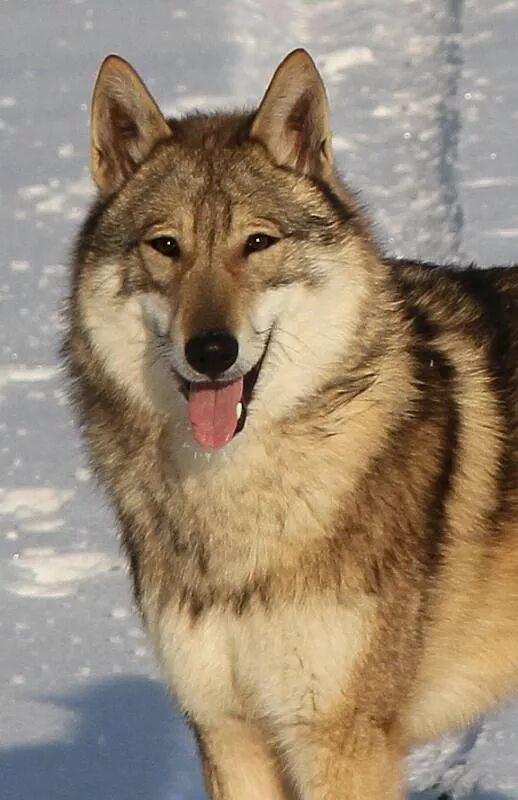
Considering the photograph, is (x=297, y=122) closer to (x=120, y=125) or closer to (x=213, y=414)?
(x=120, y=125)

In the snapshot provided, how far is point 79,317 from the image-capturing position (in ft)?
12.6

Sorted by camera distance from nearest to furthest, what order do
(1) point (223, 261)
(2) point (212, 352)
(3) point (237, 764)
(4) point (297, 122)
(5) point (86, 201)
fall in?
(2) point (212, 352), (1) point (223, 261), (4) point (297, 122), (3) point (237, 764), (5) point (86, 201)

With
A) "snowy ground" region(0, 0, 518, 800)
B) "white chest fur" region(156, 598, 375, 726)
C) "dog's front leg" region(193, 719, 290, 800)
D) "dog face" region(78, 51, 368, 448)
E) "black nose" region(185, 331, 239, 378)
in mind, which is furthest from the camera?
"snowy ground" region(0, 0, 518, 800)

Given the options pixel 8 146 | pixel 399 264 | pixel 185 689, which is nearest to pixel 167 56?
pixel 8 146

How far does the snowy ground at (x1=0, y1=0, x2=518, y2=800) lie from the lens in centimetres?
514

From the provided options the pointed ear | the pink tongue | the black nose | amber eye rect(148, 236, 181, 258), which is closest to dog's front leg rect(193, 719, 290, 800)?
the pink tongue

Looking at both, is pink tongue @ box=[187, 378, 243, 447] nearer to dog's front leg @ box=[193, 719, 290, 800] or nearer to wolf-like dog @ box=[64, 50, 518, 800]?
wolf-like dog @ box=[64, 50, 518, 800]

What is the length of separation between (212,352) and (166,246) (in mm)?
318

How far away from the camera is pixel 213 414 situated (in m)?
3.65

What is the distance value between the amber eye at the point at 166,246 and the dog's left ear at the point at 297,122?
13.7 inches

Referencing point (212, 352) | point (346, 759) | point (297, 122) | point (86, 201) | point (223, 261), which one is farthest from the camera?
point (86, 201)

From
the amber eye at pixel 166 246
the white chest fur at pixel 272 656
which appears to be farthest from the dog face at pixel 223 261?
the white chest fur at pixel 272 656

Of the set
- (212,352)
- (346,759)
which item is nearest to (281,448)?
(212,352)

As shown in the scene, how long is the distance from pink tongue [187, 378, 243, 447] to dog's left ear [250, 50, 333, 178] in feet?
1.91
